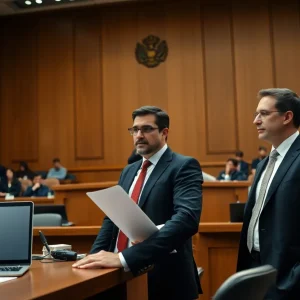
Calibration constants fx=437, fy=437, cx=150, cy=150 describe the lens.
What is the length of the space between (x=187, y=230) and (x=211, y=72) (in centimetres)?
790

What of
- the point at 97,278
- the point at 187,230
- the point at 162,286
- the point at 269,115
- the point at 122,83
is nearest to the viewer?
the point at 97,278

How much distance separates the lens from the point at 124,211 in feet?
5.29

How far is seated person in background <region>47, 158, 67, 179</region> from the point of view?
909cm

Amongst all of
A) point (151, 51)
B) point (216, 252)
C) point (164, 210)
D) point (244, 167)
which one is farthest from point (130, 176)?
point (151, 51)

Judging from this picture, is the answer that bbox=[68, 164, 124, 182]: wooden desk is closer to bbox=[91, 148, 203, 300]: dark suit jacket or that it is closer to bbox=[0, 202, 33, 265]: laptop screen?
bbox=[91, 148, 203, 300]: dark suit jacket

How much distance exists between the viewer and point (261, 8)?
916cm

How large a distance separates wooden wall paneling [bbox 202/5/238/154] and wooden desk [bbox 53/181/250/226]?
4.20 meters

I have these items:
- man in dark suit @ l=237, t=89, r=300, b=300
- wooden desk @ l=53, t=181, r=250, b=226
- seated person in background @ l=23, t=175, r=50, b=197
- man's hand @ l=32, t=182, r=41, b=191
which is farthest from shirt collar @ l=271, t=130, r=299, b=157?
man's hand @ l=32, t=182, r=41, b=191

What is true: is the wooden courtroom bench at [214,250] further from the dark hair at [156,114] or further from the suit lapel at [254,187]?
the dark hair at [156,114]

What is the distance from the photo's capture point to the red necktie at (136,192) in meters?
2.00

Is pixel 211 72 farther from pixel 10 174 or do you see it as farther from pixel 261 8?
pixel 10 174

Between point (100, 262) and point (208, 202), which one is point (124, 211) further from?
point (208, 202)

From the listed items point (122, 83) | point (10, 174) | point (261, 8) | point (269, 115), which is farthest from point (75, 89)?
point (269, 115)

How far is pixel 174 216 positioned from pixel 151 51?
8.20 meters
